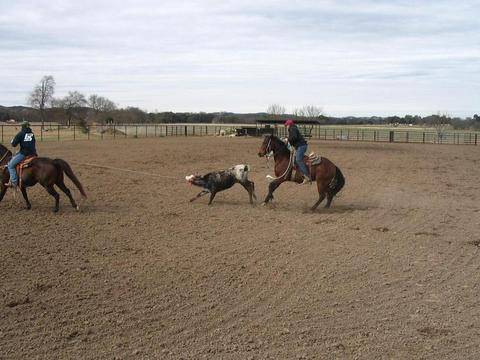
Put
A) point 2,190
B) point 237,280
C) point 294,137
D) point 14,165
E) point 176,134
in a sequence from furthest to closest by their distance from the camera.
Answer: point 176,134
point 294,137
point 2,190
point 14,165
point 237,280

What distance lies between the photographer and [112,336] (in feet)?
17.3

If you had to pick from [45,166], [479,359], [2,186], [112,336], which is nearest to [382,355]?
[479,359]

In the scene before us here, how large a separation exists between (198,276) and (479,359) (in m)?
3.60

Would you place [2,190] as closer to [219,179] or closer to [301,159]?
[219,179]

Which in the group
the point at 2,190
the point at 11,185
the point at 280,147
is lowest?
the point at 2,190

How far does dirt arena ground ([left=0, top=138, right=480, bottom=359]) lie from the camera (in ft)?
17.1

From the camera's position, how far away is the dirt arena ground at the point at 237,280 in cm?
522

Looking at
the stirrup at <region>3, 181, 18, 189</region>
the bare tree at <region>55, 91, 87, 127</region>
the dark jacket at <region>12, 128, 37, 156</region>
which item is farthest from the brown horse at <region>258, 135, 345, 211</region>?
the bare tree at <region>55, 91, 87, 127</region>

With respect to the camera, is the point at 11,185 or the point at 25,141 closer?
the point at 25,141

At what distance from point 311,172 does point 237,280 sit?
5.80 metres

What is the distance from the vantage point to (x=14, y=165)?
11711 mm

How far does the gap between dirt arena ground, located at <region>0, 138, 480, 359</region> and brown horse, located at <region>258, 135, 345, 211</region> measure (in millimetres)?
502

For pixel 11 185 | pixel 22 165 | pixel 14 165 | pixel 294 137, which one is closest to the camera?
pixel 22 165

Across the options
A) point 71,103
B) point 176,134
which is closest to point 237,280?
point 176,134
